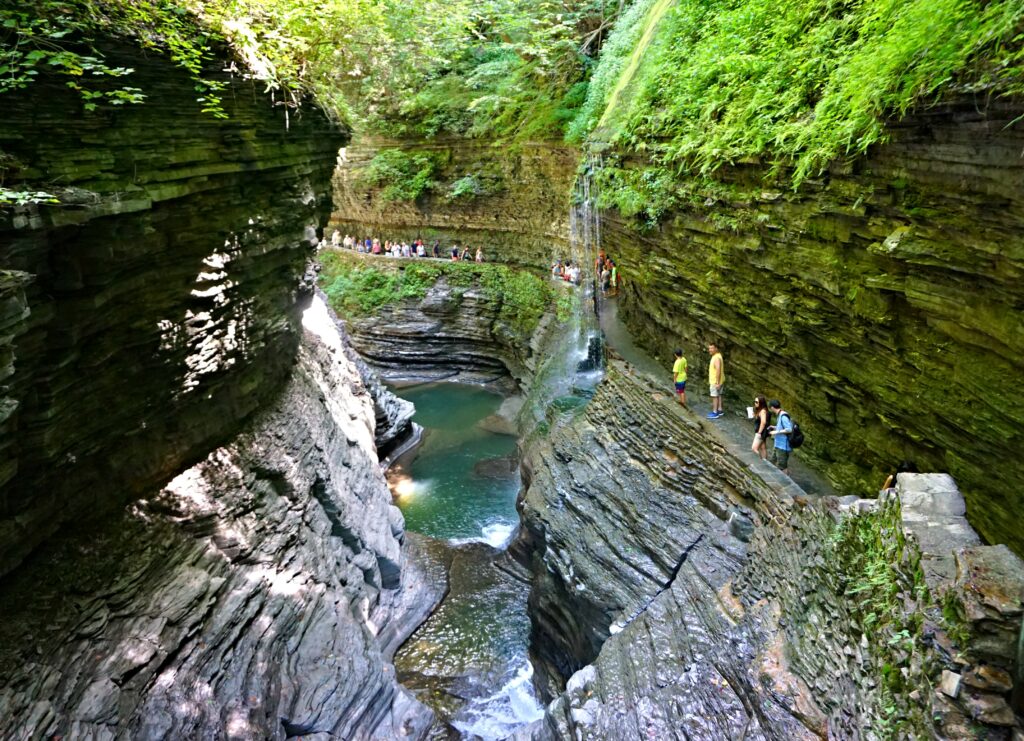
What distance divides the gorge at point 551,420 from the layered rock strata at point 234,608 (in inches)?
1.9

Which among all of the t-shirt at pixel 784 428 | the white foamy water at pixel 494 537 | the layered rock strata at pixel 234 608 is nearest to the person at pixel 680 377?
the t-shirt at pixel 784 428

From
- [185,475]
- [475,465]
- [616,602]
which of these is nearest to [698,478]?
[616,602]

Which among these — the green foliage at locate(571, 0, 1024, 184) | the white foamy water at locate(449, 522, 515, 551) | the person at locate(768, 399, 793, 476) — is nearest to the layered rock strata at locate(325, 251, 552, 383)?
the white foamy water at locate(449, 522, 515, 551)

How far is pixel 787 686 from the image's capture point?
602 centimetres

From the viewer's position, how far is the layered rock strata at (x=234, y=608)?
6.76 metres

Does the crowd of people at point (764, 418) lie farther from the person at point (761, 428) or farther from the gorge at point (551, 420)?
the gorge at point (551, 420)

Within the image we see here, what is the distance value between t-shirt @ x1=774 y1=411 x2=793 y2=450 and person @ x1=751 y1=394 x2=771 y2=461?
1.16 ft

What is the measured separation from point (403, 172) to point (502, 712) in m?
23.9

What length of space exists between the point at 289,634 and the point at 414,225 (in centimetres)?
2332

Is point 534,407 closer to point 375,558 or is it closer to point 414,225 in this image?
point 375,558

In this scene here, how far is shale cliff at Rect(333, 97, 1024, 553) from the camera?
5.33m

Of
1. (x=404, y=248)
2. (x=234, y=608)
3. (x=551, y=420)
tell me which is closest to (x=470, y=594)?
(x=551, y=420)

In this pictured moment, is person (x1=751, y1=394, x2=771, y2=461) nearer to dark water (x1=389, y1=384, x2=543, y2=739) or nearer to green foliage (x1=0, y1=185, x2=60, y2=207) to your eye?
dark water (x1=389, y1=384, x2=543, y2=739)

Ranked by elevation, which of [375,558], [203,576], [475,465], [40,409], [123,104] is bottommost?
[475,465]
